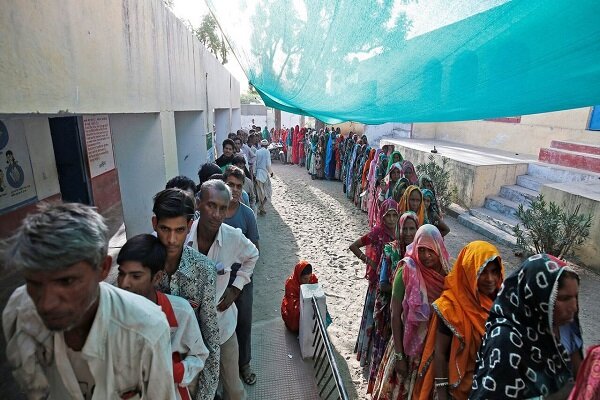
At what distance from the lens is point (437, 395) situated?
1.88 metres

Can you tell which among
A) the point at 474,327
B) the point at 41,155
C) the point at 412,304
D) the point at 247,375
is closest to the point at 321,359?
the point at 247,375

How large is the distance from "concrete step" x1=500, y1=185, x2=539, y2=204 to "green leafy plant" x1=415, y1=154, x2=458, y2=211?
107 centimetres

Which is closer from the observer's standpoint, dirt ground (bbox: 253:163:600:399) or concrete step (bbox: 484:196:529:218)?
dirt ground (bbox: 253:163:600:399)

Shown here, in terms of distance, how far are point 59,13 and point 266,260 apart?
4.46 meters

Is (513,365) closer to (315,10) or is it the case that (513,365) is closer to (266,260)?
(315,10)

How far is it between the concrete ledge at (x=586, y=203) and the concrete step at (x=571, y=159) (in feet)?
6.82

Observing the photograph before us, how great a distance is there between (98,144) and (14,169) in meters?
2.37

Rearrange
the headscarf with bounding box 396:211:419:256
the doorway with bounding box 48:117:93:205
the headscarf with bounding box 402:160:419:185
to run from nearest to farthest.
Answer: the headscarf with bounding box 396:211:419:256, the headscarf with bounding box 402:160:419:185, the doorway with bounding box 48:117:93:205

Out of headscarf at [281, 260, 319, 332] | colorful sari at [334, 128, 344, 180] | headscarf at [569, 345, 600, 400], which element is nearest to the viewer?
headscarf at [569, 345, 600, 400]

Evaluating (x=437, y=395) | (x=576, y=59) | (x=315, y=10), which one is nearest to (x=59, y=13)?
(x=315, y=10)

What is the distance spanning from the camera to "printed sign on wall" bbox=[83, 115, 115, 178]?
19.3ft

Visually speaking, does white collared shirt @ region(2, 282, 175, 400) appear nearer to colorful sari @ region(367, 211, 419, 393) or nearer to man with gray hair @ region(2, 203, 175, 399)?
man with gray hair @ region(2, 203, 175, 399)

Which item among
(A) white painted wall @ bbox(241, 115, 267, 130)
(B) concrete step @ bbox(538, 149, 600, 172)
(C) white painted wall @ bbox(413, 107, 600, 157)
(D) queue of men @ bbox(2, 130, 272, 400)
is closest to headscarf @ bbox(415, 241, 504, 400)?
(D) queue of men @ bbox(2, 130, 272, 400)

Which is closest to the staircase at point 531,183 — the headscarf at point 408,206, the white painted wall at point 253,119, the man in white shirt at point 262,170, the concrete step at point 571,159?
the concrete step at point 571,159
